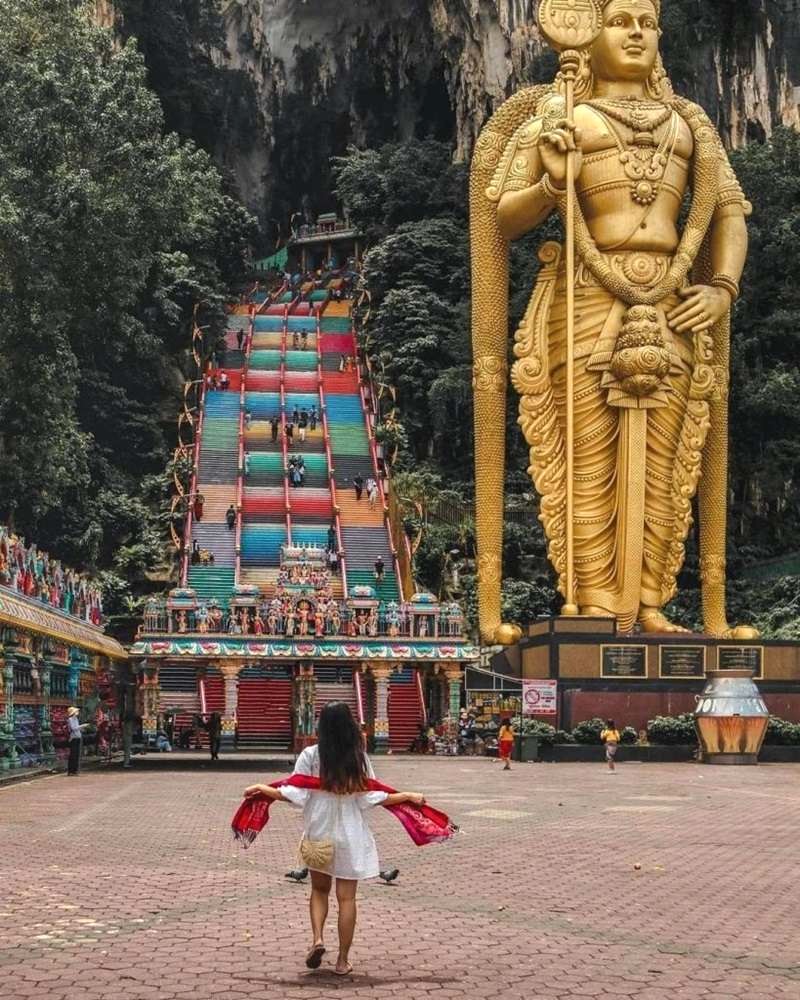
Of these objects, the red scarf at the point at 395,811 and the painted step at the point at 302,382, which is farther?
the painted step at the point at 302,382

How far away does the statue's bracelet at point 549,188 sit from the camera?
2253 centimetres

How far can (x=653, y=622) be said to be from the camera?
902 inches

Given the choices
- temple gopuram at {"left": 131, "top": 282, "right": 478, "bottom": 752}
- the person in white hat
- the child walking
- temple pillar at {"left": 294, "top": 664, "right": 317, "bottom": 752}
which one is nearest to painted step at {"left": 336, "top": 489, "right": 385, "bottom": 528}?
temple gopuram at {"left": 131, "top": 282, "right": 478, "bottom": 752}

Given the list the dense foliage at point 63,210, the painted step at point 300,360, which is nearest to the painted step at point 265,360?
the painted step at point 300,360

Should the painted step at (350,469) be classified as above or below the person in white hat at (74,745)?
above

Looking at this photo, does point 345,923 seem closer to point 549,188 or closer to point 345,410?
point 549,188

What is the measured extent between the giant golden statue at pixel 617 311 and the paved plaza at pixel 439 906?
34.0 ft

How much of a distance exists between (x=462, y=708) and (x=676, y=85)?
2011cm

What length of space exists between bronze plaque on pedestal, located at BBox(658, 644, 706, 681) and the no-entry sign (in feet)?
6.52

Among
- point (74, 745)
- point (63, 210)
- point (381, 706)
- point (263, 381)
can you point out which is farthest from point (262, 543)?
point (74, 745)

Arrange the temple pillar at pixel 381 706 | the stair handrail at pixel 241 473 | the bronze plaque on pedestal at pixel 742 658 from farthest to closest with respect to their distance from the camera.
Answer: the stair handrail at pixel 241 473, the temple pillar at pixel 381 706, the bronze plaque on pedestal at pixel 742 658

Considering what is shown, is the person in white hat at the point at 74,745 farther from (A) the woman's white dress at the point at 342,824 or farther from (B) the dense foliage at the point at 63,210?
(A) the woman's white dress at the point at 342,824

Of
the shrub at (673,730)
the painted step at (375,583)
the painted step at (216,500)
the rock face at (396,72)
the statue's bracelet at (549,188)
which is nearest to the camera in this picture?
the shrub at (673,730)

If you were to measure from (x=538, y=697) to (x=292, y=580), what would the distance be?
8.30 metres
